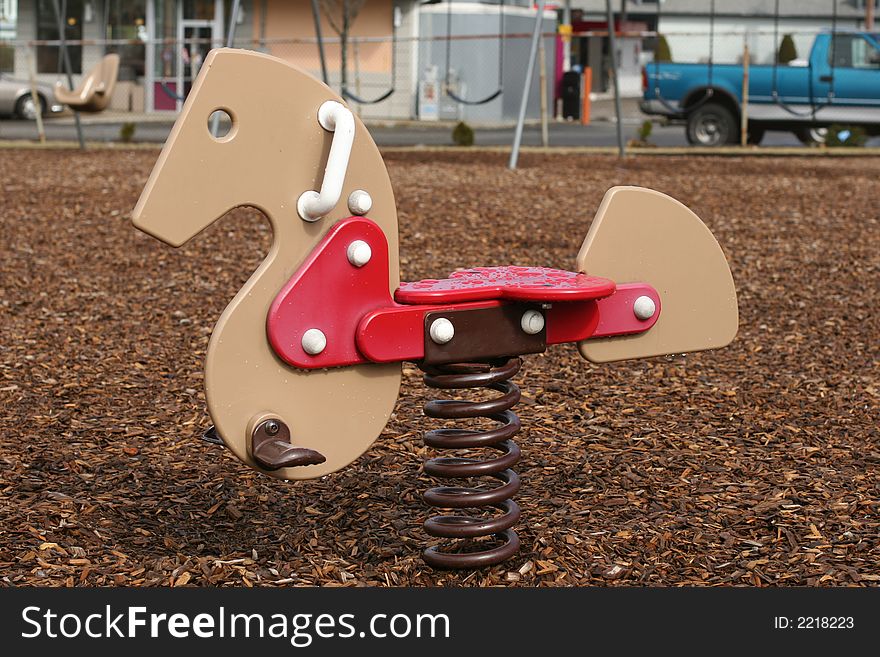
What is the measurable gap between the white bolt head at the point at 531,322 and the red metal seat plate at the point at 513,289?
0.06 metres

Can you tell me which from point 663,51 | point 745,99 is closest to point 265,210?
point 745,99

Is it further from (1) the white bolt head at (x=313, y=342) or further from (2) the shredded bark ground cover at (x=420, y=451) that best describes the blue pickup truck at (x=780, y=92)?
(1) the white bolt head at (x=313, y=342)

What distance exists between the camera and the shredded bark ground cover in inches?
121

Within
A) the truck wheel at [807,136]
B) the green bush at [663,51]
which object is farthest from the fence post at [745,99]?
the green bush at [663,51]

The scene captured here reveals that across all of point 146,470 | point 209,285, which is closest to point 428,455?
point 146,470

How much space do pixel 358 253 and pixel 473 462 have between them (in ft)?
1.95

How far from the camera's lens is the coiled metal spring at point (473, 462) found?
111 inches

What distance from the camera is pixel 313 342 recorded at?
2.61 m

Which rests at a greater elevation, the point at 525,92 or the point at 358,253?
the point at 525,92

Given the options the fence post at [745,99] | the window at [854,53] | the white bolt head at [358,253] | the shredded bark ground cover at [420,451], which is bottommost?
the shredded bark ground cover at [420,451]

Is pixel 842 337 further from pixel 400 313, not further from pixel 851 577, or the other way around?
pixel 400 313

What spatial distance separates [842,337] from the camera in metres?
5.66

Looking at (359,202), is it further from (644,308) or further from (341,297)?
(644,308)

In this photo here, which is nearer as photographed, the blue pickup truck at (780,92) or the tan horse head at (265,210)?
the tan horse head at (265,210)
